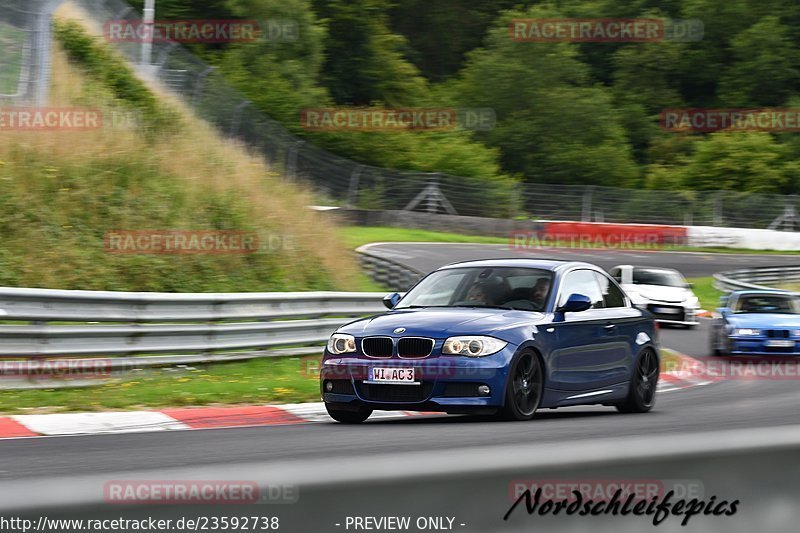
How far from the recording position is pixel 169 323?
14.6 meters

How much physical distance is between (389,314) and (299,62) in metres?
48.7

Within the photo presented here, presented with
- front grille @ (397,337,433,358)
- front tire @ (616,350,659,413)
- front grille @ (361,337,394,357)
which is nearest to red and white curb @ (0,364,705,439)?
front grille @ (361,337,394,357)

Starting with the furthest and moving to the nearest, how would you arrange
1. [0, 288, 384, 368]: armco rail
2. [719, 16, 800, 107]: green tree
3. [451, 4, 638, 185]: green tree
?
[719, 16, 800, 107]: green tree, [451, 4, 638, 185]: green tree, [0, 288, 384, 368]: armco rail

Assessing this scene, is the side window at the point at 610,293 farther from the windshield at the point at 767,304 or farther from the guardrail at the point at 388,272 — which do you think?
the guardrail at the point at 388,272

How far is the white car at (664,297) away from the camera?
1048 inches

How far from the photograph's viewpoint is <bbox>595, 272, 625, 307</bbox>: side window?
12.0 m

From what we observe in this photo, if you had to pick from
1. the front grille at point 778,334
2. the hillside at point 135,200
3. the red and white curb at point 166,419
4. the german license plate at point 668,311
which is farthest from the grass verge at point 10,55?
the german license plate at point 668,311

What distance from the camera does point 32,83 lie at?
68.9ft

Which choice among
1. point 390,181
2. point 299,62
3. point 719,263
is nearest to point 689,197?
point 719,263

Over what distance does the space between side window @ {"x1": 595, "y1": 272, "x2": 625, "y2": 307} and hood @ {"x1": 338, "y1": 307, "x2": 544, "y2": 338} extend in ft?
A: 5.01

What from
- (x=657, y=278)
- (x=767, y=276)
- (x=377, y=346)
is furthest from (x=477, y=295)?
(x=767, y=276)

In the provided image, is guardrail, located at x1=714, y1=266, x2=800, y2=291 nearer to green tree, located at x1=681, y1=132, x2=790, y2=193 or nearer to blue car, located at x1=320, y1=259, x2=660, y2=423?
green tree, located at x1=681, y1=132, x2=790, y2=193

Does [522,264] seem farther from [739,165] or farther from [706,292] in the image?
[739,165]

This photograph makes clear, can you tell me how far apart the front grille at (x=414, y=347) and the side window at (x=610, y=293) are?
2661 mm
